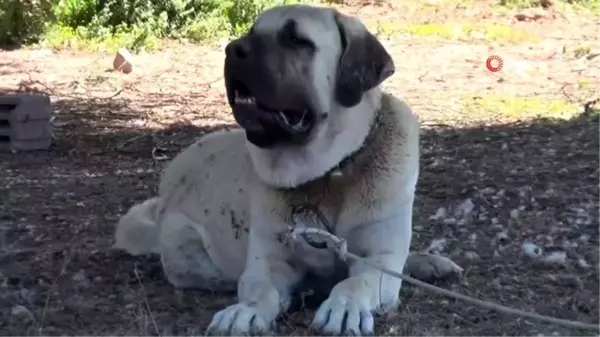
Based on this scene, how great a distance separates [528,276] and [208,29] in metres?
7.25

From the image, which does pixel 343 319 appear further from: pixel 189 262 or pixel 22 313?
pixel 22 313

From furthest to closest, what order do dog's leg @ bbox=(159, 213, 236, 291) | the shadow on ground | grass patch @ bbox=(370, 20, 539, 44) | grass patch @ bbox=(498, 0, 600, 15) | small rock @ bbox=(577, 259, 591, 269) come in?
grass patch @ bbox=(498, 0, 600, 15)
grass patch @ bbox=(370, 20, 539, 44)
small rock @ bbox=(577, 259, 591, 269)
dog's leg @ bbox=(159, 213, 236, 291)
the shadow on ground

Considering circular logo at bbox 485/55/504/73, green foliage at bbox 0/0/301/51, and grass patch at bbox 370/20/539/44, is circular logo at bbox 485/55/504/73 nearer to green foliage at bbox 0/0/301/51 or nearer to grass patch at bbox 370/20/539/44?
grass patch at bbox 370/20/539/44

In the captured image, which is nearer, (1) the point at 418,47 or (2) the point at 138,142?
A: (2) the point at 138,142

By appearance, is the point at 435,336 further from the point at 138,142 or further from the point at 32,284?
the point at 138,142

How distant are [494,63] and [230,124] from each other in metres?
3.01

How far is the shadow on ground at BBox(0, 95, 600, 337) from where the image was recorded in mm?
3307

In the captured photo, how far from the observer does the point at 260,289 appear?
317 cm

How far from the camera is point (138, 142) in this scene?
21.6 ft

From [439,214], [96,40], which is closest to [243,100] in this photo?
[439,214]

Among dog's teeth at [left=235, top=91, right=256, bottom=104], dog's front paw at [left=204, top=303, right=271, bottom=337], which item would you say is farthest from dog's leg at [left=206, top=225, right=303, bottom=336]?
dog's teeth at [left=235, top=91, right=256, bottom=104]

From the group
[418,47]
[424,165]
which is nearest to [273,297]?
[424,165]

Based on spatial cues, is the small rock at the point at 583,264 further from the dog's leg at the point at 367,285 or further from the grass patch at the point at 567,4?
the grass patch at the point at 567,4

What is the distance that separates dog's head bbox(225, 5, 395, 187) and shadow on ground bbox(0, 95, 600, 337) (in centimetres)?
57
